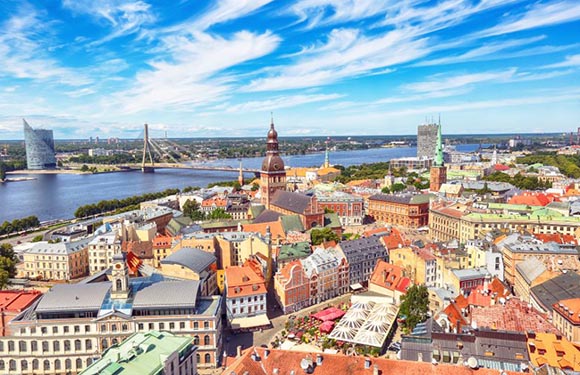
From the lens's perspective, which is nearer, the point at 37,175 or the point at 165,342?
the point at 165,342

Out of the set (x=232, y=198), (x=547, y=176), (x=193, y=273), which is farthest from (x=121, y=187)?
(x=547, y=176)

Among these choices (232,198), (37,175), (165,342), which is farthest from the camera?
(37,175)

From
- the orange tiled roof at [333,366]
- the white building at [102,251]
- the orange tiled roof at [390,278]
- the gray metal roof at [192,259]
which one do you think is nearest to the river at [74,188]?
the white building at [102,251]

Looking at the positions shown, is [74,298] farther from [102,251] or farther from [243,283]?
[102,251]

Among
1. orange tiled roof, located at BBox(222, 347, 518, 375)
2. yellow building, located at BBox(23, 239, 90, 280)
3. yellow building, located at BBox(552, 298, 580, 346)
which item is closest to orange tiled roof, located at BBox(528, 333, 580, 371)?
yellow building, located at BBox(552, 298, 580, 346)

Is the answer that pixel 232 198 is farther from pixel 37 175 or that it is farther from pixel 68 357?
pixel 37 175

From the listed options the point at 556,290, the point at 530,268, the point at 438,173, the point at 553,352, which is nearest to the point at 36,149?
the point at 438,173
